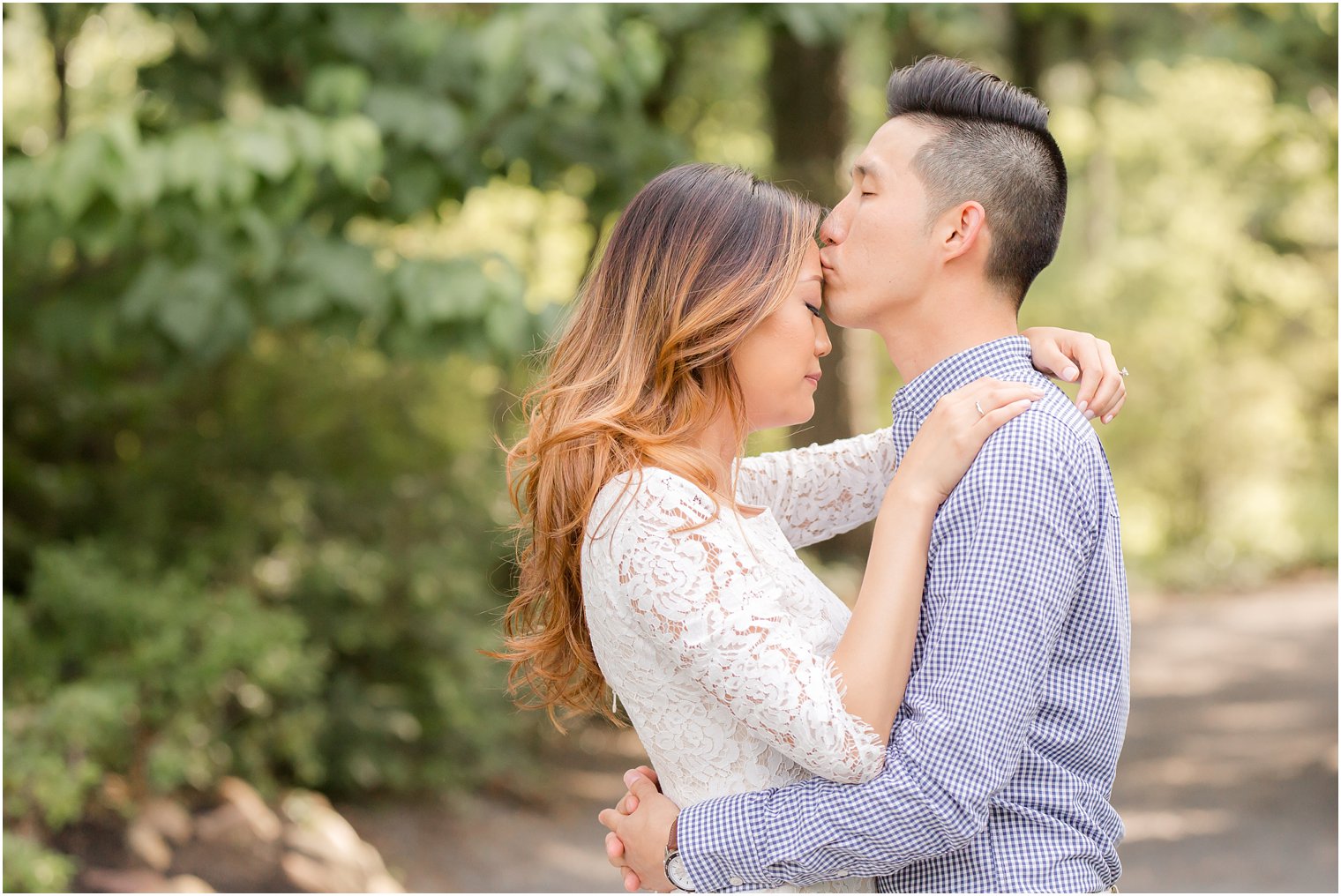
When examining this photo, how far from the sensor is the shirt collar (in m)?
1.96

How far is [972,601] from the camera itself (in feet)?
5.51

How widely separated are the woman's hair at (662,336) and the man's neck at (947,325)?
0.69ft

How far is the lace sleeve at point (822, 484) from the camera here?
7.87 ft

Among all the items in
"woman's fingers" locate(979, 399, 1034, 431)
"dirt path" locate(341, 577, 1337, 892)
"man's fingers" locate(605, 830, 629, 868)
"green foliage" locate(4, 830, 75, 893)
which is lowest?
"dirt path" locate(341, 577, 1337, 892)

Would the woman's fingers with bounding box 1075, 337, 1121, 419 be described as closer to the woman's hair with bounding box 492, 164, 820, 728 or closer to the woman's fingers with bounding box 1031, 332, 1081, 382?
the woman's fingers with bounding box 1031, 332, 1081, 382

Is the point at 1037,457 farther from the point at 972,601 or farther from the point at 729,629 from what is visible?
the point at 729,629

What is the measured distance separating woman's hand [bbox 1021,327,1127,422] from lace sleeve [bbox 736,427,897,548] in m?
0.38

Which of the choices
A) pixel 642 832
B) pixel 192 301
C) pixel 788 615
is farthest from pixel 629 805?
pixel 192 301

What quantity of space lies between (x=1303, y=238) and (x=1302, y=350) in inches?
52.4

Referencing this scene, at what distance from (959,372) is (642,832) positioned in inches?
32.7

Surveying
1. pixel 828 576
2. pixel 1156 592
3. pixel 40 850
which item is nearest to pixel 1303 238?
pixel 1156 592

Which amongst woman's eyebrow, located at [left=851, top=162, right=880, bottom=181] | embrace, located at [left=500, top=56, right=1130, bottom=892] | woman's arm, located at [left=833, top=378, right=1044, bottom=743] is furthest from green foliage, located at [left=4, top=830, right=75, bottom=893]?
woman's eyebrow, located at [left=851, top=162, right=880, bottom=181]

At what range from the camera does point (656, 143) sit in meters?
5.10

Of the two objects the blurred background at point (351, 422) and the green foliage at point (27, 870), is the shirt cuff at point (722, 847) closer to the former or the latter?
the blurred background at point (351, 422)
